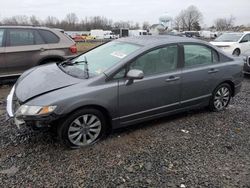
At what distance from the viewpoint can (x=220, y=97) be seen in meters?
5.46

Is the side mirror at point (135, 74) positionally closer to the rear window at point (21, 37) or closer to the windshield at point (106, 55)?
the windshield at point (106, 55)

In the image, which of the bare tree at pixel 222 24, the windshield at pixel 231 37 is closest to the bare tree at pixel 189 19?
the bare tree at pixel 222 24

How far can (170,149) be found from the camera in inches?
157

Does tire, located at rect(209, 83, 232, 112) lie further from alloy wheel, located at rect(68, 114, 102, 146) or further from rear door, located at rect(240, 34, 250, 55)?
rear door, located at rect(240, 34, 250, 55)

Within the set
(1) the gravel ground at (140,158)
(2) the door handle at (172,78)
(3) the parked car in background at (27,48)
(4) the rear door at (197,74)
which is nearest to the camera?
(1) the gravel ground at (140,158)

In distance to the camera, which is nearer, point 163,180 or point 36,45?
point 163,180

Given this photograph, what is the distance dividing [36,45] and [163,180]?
216 inches

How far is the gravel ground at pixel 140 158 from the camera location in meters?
3.26

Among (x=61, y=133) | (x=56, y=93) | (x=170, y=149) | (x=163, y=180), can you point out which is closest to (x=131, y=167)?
(x=163, y=180)

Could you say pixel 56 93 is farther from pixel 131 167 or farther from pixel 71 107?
pixel 131 167

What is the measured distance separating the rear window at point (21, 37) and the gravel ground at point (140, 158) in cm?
320

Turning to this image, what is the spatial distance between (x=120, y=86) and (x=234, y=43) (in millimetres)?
11778

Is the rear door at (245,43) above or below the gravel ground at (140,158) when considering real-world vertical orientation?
above

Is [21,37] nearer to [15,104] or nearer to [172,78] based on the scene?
[15,104]
